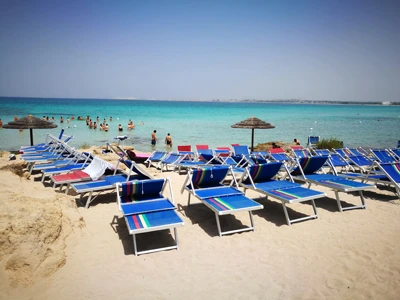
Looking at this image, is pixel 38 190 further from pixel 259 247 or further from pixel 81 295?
pixel 259 247

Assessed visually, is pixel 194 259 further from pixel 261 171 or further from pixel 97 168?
pixel 97 168

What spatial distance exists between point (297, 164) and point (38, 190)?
17.7ft

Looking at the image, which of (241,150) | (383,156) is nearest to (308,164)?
(241,150)

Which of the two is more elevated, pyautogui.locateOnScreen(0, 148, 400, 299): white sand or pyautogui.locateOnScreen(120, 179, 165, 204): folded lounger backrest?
pyautogui.locateOnScreen(120, 179, 165, 204): folded lounger backrest

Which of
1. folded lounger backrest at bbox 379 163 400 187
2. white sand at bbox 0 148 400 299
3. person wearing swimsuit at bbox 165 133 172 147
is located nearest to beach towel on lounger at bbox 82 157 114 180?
white sand at bbox 0 148 400 299

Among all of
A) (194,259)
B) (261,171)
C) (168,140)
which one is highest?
(261,171)

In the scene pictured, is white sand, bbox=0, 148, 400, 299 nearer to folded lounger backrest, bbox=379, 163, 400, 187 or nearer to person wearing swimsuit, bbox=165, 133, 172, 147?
folded lounger backrest, bbox=379, 163, 400, 187

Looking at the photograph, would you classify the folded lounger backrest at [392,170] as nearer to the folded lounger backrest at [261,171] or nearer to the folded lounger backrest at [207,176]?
the folded lounger backrest at [261,171]

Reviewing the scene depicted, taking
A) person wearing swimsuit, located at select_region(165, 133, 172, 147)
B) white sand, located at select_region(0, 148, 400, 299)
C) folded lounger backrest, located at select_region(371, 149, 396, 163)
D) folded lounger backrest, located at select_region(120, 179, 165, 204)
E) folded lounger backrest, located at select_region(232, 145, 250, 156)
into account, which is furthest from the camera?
person wearing swimsuit, located at select_region(165, 133, 172, 147)

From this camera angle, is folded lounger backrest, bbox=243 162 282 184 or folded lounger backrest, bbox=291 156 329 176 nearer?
folded lounger backrest, bbox=243 162 282 184

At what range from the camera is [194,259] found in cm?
339

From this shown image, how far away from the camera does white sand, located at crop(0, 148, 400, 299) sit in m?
2.79

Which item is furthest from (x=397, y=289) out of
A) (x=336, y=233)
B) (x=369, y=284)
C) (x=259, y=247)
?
(x=259, y=247)

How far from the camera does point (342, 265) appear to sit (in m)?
3.28
